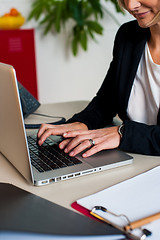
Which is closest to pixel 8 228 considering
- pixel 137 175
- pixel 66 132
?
pixel 137 175

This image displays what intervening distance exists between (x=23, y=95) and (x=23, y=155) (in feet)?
2.44

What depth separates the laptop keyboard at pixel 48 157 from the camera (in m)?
0.99

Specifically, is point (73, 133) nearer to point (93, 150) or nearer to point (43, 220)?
point (93, 150)

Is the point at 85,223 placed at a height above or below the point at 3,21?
below

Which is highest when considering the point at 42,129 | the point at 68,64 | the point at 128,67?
the point at 128,67

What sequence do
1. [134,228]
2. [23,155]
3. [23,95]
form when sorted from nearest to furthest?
[134,228], [23,155], [23,95]

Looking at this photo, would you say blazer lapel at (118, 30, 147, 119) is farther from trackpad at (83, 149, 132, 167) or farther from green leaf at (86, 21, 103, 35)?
green leaf at (86, 21, 103, 35)

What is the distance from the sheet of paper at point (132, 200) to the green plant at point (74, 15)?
2.97m

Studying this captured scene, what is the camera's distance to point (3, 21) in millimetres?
3520

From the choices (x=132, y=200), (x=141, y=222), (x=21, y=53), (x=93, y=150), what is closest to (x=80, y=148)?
(x=93, y=150)

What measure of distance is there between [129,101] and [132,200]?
690 millimetres

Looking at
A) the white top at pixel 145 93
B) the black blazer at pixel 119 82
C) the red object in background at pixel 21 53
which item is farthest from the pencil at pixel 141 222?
the red object in background at pixel 21 53

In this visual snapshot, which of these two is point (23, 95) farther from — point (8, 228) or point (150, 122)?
point (8, 228)

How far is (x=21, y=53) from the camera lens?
358cm
